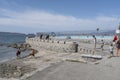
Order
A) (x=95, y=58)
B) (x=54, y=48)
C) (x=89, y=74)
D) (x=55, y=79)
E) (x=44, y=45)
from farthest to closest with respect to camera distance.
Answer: (x=44, y=45)
(x=54, y=48)
(x=95, y=58)
(x=89, y=74)
(x=55, y=79)

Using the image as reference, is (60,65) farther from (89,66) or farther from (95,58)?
(95,58)

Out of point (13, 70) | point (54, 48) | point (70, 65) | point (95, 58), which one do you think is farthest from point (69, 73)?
point (54, 48)

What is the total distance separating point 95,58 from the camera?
21.6m

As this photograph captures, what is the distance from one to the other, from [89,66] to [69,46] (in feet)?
51.3

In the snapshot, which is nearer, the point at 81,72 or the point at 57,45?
the point at 81,72

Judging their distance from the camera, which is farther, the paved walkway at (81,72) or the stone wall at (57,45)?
the stone wall at (57,45)

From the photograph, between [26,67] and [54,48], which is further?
[54,48]

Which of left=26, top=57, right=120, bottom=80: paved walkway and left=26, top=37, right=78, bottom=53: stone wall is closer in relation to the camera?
left=26, top=57, right=120, bottom=80: paved walkway

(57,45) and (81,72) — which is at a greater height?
(57,45)

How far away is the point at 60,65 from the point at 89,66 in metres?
2.18

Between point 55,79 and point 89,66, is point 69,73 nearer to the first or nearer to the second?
point 55,79

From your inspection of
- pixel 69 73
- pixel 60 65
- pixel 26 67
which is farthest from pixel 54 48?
pixel 69 73

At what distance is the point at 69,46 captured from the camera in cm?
3253

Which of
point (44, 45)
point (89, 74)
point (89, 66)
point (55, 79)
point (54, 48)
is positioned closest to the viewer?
point (55, 79)
